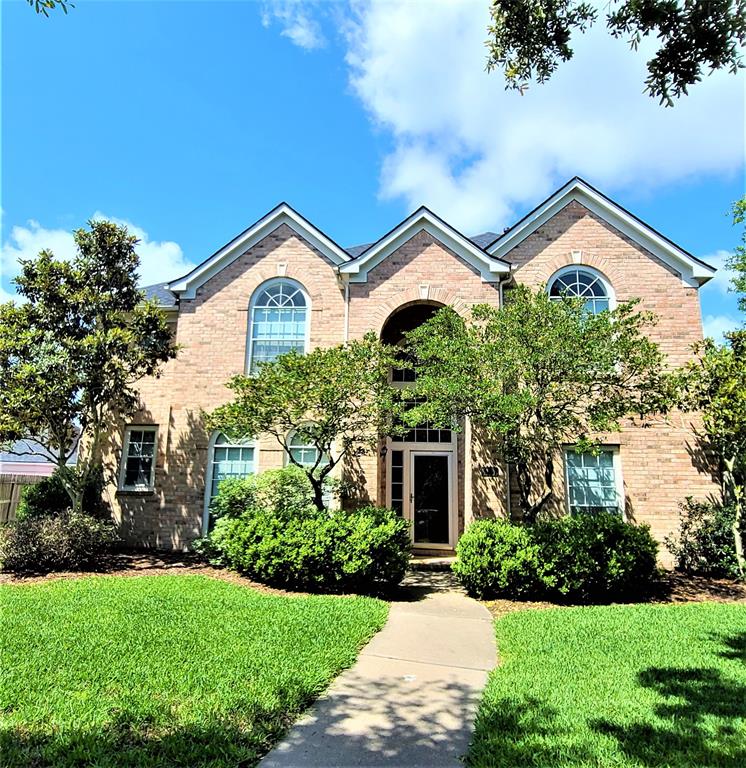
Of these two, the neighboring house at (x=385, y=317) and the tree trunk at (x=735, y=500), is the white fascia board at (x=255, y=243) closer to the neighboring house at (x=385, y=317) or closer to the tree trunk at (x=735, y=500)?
the neighboring house at (x=385, y=317)

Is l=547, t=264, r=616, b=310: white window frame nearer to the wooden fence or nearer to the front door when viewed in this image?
the front door

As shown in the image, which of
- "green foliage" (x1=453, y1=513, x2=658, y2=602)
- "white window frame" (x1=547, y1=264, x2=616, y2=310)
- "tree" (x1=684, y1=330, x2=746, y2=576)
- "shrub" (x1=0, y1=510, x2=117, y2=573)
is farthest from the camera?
"white window frame" (x1=547, y1=264, x2=616, y2=310)

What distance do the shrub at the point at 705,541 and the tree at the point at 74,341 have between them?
12.6 m

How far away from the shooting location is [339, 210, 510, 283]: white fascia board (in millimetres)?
13047

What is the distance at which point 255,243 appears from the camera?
46.6 feet

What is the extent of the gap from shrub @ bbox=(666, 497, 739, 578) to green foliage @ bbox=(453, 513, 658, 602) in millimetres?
2460

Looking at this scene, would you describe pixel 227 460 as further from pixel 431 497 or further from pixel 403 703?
pixel 403 703

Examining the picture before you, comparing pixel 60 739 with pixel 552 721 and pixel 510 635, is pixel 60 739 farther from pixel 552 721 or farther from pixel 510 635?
pixel 510 635

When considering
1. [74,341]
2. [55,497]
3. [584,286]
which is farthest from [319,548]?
[584,286]

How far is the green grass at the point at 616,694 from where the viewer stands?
3.78m

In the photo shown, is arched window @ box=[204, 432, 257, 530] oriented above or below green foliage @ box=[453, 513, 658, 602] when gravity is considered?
above

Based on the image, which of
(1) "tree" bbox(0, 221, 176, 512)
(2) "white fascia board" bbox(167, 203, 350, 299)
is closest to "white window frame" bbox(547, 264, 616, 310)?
(2) "white fascia board" bbox(167, 203, 350, 299)

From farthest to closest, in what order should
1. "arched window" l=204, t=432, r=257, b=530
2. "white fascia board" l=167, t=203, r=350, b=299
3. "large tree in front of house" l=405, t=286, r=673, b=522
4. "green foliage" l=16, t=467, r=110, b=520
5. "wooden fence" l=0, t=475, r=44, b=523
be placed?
"wooden fence" l=0, t=475, r=44, b=523, "white fascia board" l=167, t=203, r=350, b=299, "arched window" l=204, t=432, r=257, b=530, "green foliage" l=16, t=467, r=110, b=520, "large tree in front of house" l=405, t=286, r=673, b=522

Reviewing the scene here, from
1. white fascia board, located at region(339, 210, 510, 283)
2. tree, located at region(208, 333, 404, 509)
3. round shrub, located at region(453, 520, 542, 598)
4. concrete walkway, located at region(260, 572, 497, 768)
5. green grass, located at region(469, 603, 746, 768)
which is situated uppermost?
white fascia board, located at region(339, 210, 510, 283)
